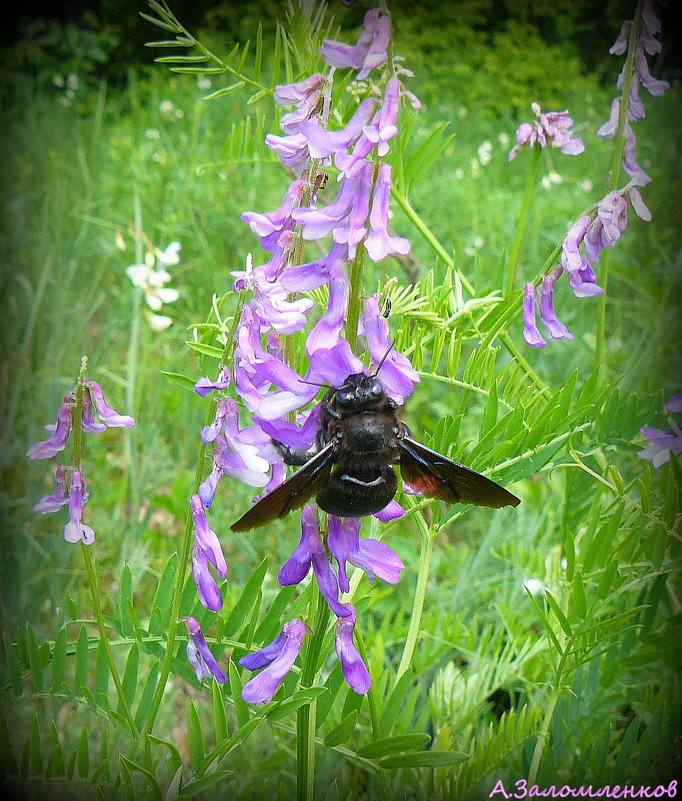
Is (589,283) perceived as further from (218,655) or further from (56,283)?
(56,283)

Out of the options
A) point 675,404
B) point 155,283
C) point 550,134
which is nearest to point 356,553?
point 675,404

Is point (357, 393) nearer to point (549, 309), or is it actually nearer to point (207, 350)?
point (207, 350)

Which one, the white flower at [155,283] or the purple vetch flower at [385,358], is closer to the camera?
the purple vetch flower at [385,358]

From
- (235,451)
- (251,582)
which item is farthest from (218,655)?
(235,451)

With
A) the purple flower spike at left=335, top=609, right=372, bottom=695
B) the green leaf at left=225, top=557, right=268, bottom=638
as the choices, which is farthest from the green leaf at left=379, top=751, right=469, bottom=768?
the green leaf at left=225, top=557, right=268, bottom=638

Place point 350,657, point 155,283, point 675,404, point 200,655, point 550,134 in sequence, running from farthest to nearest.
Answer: point 155,283
point 550,134
point 675,404
point 200,655
point 350,657

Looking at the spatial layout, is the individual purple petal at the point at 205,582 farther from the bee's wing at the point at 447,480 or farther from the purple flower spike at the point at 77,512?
the bee's wing at the point at 447,480

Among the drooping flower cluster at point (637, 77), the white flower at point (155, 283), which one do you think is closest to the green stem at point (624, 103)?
the drooping flower cluster at point (637, 77)

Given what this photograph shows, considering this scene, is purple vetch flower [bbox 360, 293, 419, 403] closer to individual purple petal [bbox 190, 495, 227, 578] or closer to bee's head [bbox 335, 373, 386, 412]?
bee's head [bbox 335, 373, 386, 412]

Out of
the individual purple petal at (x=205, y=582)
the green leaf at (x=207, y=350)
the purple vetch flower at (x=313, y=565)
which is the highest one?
the green leaf at (x=207, y=350)
